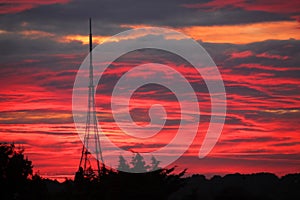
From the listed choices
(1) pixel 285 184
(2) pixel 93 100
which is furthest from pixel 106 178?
(1) pixel 285 184

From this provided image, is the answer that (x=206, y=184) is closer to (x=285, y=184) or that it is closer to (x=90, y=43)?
(x=285, y=184)

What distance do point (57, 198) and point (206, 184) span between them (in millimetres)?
32360


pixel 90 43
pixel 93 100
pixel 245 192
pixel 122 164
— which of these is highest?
pixel 90 43

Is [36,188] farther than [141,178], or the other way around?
[36,188]

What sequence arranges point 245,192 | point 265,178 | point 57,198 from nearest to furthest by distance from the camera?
point 245,192 → point 57,198 → point 265,178

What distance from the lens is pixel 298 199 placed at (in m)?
93.1

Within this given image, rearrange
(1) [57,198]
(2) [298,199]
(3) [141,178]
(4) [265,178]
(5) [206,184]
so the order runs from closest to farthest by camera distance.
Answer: (3) [141,178] → (1) [57,198] → (2) [298,199] → (5) [206,184] → (4) [265,178]

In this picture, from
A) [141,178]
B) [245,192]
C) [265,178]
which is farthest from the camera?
[265,178]

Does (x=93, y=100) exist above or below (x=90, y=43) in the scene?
below

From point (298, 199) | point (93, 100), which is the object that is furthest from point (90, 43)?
point (298, 199)

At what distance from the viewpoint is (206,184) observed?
11162 cm

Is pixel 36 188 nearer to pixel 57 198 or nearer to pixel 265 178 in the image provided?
pixel 57 198

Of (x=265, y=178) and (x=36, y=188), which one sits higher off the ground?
(x=265, y=178)

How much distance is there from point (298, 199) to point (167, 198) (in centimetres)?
2491
